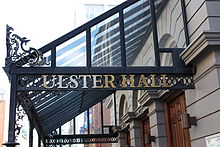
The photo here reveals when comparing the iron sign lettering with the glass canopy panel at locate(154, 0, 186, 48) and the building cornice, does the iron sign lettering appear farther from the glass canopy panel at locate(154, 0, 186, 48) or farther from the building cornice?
the glass canopy panel at locate(154, 0, 186, 48)

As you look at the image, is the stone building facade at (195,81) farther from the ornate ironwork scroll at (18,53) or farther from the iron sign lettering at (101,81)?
the ornate ironwork scroll at (18,53)

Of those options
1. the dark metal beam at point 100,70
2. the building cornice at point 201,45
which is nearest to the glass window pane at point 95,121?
the dark metal beam at point 100,70

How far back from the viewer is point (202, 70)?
6.07m

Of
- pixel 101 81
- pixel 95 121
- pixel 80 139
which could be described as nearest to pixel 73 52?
pixel 101 81

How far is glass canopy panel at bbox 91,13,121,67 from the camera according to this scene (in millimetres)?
7707

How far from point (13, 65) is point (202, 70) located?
3.32 m

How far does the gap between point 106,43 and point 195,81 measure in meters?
3.00

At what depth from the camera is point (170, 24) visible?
799cm

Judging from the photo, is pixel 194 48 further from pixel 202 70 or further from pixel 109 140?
pixel 109 140

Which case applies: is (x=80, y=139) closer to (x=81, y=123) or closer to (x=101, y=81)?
(x=81, y=123)

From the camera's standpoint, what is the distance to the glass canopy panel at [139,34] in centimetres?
793

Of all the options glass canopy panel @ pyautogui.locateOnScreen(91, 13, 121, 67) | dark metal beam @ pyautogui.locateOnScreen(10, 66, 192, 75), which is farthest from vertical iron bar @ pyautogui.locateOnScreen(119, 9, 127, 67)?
glass canopy panel @ pyautogui.locateOnScreen(91, 13, 121, 67)

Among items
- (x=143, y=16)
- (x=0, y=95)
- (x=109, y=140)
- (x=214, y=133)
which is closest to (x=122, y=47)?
(x=143, y=16)

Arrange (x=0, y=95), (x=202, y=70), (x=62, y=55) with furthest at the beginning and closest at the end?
1. (x=0, y=95)
2. (x=62, y=55)
3. (x=202, y=70)
